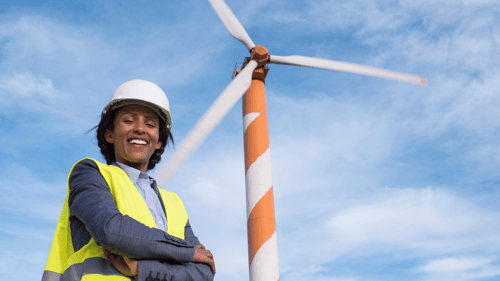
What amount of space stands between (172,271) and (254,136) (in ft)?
18.8

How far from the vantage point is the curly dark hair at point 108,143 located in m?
2.77

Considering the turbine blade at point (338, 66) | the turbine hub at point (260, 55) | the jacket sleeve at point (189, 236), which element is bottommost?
the jacket sleeve at point (189, 236)

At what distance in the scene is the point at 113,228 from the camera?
1.93 m

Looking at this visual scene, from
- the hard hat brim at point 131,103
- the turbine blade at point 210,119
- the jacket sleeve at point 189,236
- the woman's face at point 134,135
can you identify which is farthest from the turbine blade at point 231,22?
the jacket sleeve at point 189,236

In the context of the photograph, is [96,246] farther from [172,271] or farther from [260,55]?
[260,55]

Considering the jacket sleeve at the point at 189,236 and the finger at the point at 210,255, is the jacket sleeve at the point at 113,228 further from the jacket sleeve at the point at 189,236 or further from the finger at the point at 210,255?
the jacket sleeve at the point at 189,236

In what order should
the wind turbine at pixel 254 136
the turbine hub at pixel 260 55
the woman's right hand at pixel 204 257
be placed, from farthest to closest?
the turbine hub at pixel 260 55 < the wind turbine at pixel 254 136 < the woman's right hand at pixel 204 257

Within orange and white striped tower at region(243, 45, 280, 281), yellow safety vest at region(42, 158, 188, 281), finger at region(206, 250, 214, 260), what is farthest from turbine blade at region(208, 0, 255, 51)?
finger at region(206, 250, 214, 260)

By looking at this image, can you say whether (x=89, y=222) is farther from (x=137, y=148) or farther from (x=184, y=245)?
(x=137, y=148)

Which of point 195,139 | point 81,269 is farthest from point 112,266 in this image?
point 195,139

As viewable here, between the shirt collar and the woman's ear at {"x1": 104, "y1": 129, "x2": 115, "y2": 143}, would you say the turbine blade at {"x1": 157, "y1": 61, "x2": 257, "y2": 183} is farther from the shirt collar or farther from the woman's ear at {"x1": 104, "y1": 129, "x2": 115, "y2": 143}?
the shirt collar

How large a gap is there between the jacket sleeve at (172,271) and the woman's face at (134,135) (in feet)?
2.60

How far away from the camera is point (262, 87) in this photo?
830 centimetres

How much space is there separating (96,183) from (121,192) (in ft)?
0.50
